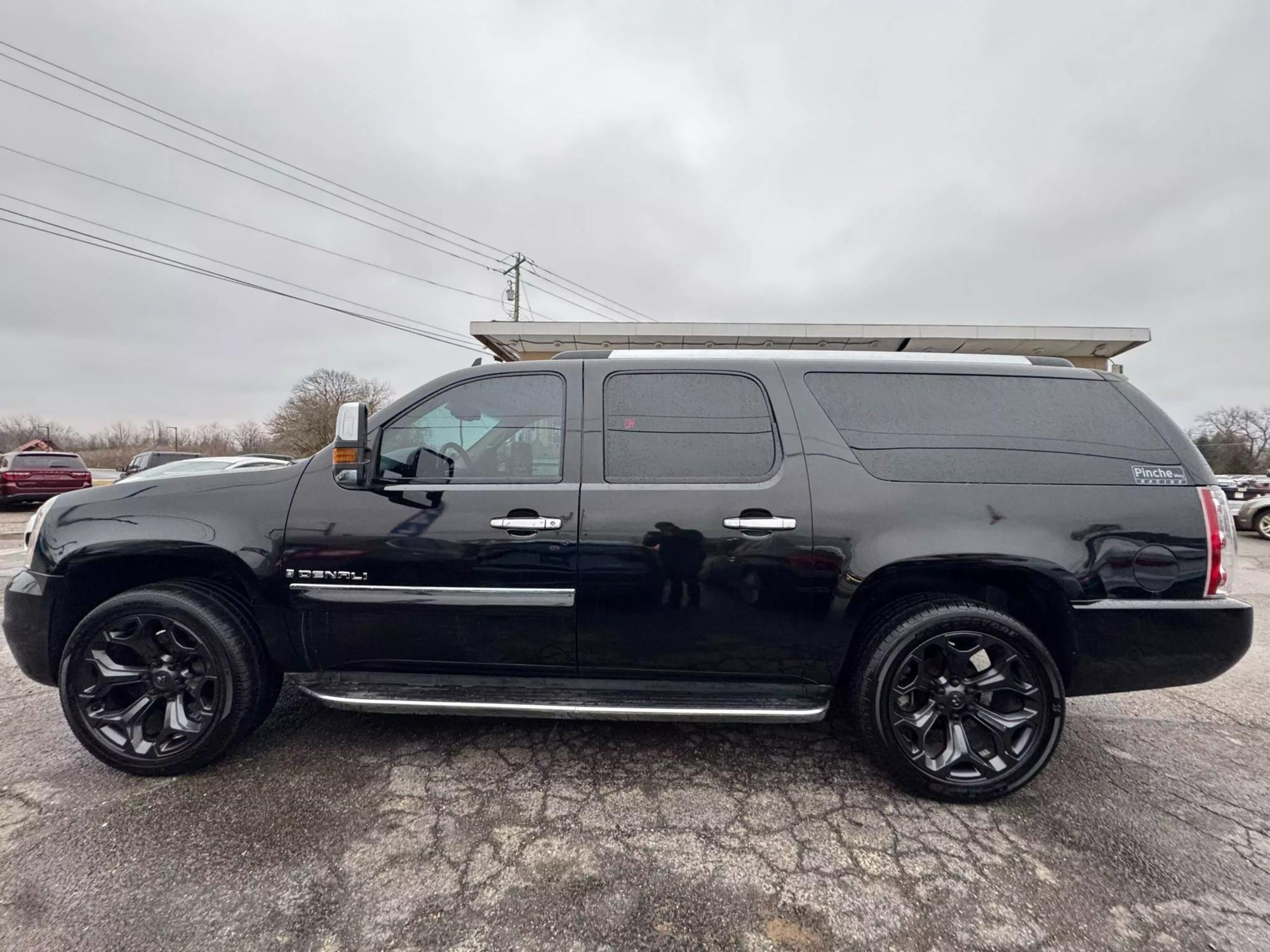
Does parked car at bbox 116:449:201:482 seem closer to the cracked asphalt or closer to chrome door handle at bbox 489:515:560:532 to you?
the cracked asphalt

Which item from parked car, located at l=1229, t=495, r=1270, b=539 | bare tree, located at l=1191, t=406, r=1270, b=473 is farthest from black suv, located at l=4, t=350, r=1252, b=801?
bare tree, located at l=1191, t=406, r=1270, b=473

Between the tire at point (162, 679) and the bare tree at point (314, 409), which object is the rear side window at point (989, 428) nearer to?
the tire at point (162, 679)

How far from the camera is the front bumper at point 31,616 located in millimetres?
2400

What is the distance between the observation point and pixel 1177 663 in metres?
2.24

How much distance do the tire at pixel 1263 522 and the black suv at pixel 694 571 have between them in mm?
13950

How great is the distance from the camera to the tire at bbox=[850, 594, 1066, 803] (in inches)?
88.0

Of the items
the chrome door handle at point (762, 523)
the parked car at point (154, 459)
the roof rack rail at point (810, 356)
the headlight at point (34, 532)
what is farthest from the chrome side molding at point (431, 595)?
the parked car at point (154, 459)

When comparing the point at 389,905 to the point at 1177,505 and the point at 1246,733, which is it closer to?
the point at 1177,505

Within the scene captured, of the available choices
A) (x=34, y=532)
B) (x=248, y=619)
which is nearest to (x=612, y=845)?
(x=248, y=619)

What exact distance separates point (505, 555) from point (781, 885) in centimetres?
154

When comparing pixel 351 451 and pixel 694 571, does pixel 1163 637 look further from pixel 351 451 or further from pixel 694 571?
pixel 351 451

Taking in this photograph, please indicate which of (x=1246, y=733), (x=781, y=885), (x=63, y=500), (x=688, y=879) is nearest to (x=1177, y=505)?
(x=1246, y=733)

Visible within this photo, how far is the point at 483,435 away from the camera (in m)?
2.52

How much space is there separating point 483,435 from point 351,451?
1.83 ft
